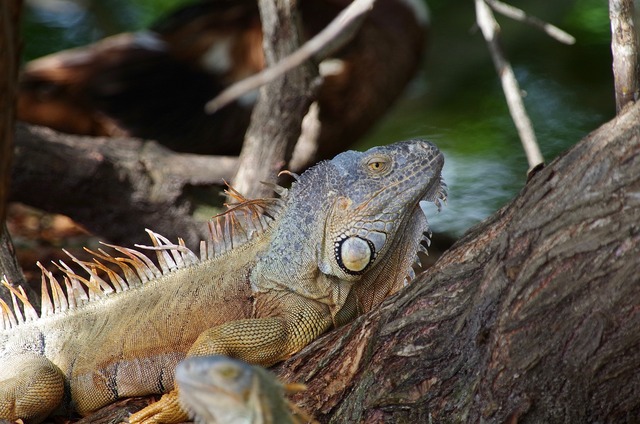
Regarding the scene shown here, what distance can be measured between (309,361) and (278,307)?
1.49 ft

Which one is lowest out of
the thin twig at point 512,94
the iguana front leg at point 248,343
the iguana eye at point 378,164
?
the iguana front leg at point 248,343

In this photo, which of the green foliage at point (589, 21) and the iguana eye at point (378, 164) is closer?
the iguana eye at point (378, 164)

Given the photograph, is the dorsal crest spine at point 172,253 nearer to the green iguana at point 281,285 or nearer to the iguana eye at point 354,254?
the green iguana at point 281,285

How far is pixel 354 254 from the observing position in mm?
3443

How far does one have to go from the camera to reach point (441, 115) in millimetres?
9422

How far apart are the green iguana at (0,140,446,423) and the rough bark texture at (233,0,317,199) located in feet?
5.47

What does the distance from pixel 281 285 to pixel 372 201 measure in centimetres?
54

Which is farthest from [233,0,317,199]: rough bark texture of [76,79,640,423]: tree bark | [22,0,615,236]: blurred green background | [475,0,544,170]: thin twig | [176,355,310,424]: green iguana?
[176,355,310,424]: green iguana

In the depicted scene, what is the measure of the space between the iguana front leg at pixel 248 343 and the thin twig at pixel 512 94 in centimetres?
128

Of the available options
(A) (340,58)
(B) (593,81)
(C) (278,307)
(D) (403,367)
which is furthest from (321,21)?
(D) (403,367)

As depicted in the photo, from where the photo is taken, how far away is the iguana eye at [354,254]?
344 cm

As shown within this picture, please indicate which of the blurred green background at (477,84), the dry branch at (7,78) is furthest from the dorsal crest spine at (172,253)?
the blurred green background at (477,84)

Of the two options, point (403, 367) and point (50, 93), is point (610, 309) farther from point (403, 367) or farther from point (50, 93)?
point (50, 93)

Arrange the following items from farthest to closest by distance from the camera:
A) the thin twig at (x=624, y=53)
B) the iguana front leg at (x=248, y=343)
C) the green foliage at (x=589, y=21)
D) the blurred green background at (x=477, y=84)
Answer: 1. the green foliage at (x=589, y=21)
2. the blurred green background at (x=477, y=84)
3. the iguana front leg at (x=248, y=343)
4. the thin twig at (x=624, y=53)
